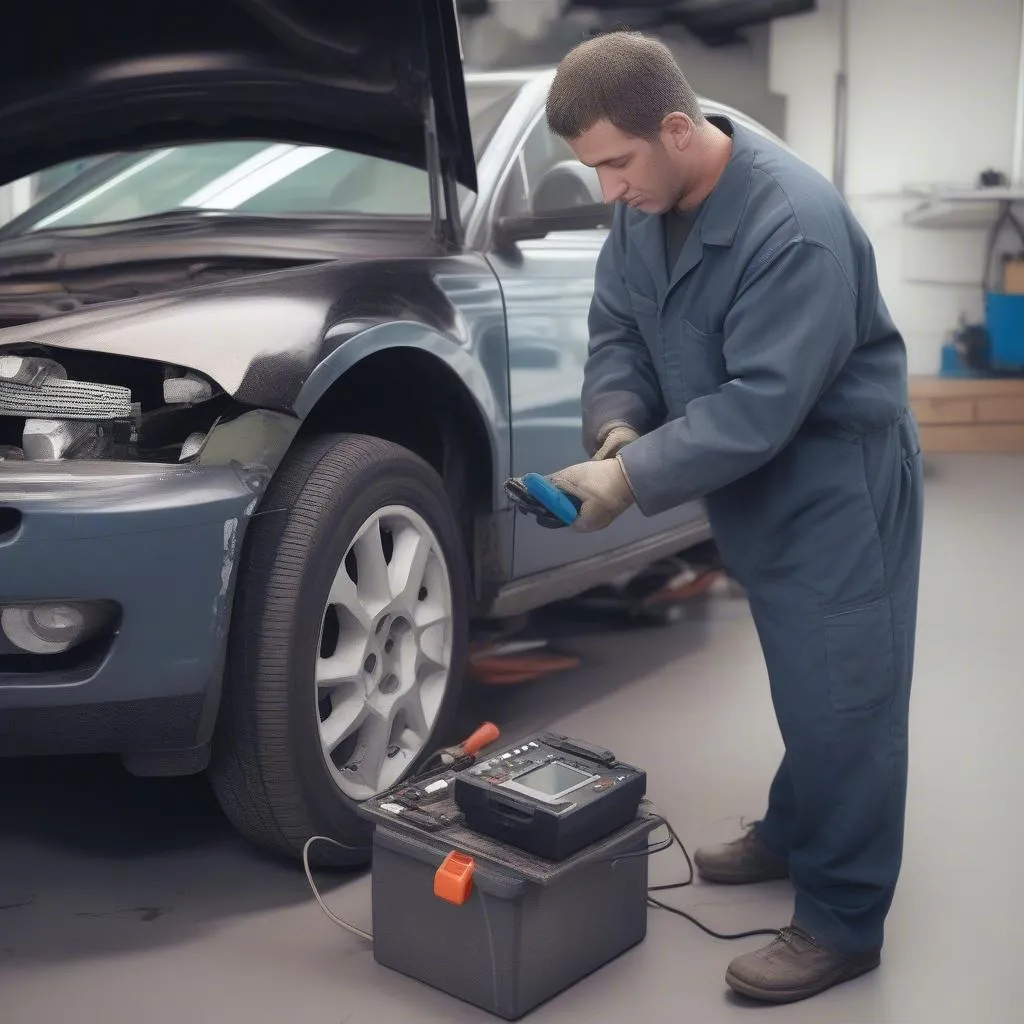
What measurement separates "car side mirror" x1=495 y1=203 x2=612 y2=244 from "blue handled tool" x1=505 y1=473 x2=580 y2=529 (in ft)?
3.46

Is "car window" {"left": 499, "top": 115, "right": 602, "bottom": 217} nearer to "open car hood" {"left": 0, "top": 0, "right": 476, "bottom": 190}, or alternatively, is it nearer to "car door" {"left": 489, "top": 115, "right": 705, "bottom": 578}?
"car door" {"left": 489, "top": 115, "right": 705, "bottom": 578}

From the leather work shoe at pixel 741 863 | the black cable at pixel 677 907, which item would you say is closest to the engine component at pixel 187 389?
the black cable at pixel 677 907

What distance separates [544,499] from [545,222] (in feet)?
3.71

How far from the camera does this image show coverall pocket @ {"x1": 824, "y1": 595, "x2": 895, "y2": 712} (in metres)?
2.13

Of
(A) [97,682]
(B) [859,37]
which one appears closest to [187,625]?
(A) [97,682]

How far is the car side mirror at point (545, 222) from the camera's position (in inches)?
118

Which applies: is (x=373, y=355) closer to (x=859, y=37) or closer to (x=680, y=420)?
(x=680, y=420)

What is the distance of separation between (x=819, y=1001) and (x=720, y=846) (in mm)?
451

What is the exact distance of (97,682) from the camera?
2.11 metres

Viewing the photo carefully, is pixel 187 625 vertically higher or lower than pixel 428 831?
higher

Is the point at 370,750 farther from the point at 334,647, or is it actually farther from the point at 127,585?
the point at 127,585

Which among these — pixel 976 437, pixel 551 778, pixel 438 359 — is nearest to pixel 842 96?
pixel 976 437

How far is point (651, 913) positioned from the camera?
2.42 meters

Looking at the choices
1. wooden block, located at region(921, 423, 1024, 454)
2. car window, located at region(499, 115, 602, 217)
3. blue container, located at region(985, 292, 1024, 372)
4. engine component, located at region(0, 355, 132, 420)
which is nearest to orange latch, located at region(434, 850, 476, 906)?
engine component, located at region(0, 355, 132, 420)
